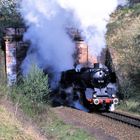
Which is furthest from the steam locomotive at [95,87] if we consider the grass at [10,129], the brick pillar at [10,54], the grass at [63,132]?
the grass at [10,129]

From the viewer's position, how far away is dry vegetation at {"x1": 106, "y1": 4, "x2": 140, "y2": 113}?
854 inches

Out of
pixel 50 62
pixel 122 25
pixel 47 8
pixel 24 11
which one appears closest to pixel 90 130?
pixel 50 62

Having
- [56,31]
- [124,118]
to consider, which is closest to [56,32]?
[56,31]

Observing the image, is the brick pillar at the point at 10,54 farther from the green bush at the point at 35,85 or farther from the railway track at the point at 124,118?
the green bush at the point at 35,85

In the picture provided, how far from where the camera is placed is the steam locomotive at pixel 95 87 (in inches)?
781

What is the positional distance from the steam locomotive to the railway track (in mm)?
535

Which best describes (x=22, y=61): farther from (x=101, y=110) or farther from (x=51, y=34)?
(x=101, y=110)

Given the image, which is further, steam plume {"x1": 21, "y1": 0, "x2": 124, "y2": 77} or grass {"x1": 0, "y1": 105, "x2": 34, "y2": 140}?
steam plume {"x1": 21, "y1": 0, "x2": 124, "y2": 77}

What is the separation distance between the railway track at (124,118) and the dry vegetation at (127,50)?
37.4 inches

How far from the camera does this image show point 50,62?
24.3 m

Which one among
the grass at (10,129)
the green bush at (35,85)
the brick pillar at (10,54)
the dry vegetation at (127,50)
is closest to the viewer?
the grass at (10,129)

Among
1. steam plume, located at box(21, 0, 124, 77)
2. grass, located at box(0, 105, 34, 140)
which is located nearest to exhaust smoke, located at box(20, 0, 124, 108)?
steam plume, located at box(21, 0, 124, 77)

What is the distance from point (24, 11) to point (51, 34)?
8.67ft

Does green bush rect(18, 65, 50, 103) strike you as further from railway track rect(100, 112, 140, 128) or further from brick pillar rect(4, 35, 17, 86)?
brick pillar rect(4, 35, 17, 86)
